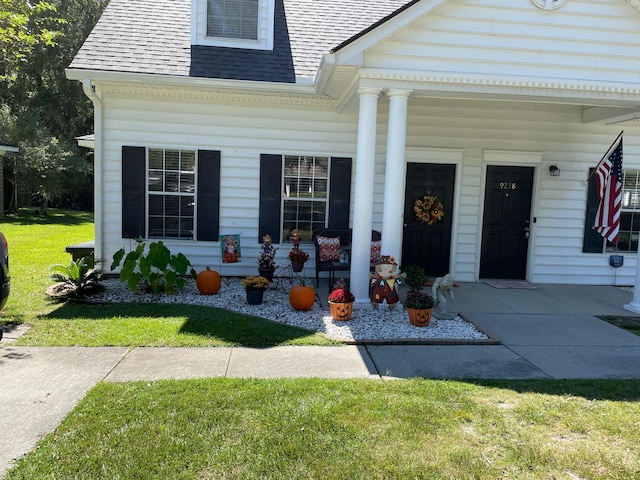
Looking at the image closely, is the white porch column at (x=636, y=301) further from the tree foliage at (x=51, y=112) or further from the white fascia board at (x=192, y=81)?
the tree foliage at (x=51, y=112)

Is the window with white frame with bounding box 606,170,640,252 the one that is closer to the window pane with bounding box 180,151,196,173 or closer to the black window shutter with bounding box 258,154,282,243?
the black window shutter with bounding box 258,154,282,243

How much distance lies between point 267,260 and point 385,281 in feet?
7.32

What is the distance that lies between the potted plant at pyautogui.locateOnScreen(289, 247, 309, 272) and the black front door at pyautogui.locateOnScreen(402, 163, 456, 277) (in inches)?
78.8

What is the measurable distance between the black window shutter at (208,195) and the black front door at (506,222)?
4.73 metres

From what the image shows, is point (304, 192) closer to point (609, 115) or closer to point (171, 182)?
point (171, 182)

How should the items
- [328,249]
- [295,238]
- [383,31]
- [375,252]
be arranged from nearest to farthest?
[383,31] → [375,252] → [328,249] → [295,238]

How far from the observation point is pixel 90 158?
95.1 ft

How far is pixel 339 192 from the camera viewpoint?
26.5 feet

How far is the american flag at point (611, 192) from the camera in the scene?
692 centimetres

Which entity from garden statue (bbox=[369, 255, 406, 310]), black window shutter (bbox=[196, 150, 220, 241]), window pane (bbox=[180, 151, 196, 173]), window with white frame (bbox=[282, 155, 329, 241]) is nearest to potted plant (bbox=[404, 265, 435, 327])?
garden statue (bbox=[369, 255, 406, 310])

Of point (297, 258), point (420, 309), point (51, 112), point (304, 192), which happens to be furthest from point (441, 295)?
point (51, 112)

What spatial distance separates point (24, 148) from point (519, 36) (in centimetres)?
1977

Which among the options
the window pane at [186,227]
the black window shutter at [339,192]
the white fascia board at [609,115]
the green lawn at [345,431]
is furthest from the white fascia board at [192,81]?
the green lawn at [345,431]

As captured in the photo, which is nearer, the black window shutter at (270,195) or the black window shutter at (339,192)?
the black window shutter at (270,195)
